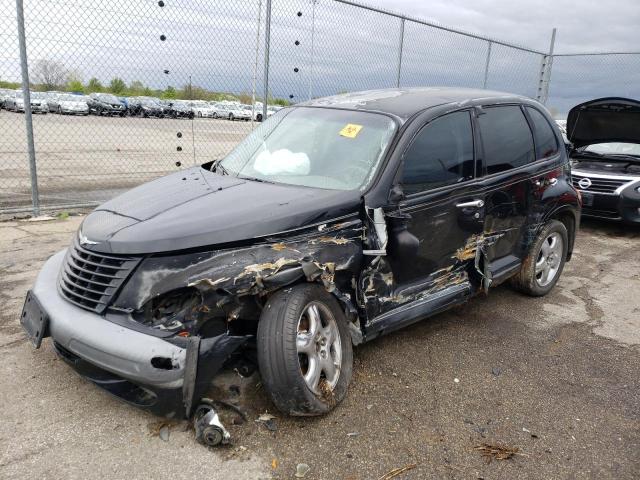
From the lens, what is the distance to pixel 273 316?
2760 millimetres

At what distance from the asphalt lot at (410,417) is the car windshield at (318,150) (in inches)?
50.3

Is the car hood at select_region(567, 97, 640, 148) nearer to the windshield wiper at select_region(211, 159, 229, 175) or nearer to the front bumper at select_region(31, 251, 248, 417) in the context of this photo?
the windshield wiper at select_region(211, 159, 229, 175)

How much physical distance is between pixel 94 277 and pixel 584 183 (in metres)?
7.24

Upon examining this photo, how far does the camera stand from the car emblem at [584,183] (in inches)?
309

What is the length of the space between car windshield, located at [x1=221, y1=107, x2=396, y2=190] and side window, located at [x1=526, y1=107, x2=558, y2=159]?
1.83 m

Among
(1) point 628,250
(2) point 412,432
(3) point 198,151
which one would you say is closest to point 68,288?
(2) point 412,432

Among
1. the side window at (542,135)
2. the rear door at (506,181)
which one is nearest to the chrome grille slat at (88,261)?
the rear door at (506,181)

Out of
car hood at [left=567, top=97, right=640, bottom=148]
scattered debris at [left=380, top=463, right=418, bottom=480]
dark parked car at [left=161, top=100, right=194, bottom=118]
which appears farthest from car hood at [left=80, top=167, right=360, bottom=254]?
dark parked car at [left=161, top=100, right=194, bottom=118]

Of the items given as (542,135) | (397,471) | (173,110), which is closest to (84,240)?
(397,471)

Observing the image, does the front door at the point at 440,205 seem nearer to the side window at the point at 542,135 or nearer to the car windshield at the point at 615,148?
the side window at the point at 542,135

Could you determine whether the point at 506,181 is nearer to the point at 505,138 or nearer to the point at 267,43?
the point at 505,138

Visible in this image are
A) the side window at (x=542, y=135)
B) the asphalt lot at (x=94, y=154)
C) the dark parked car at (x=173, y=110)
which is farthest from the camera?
the dark parked car at (x=173, y=110)

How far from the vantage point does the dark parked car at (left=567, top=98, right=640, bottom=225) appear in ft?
24.7

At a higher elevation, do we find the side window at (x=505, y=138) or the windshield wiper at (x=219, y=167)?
the side window at (x=505, y=138)
